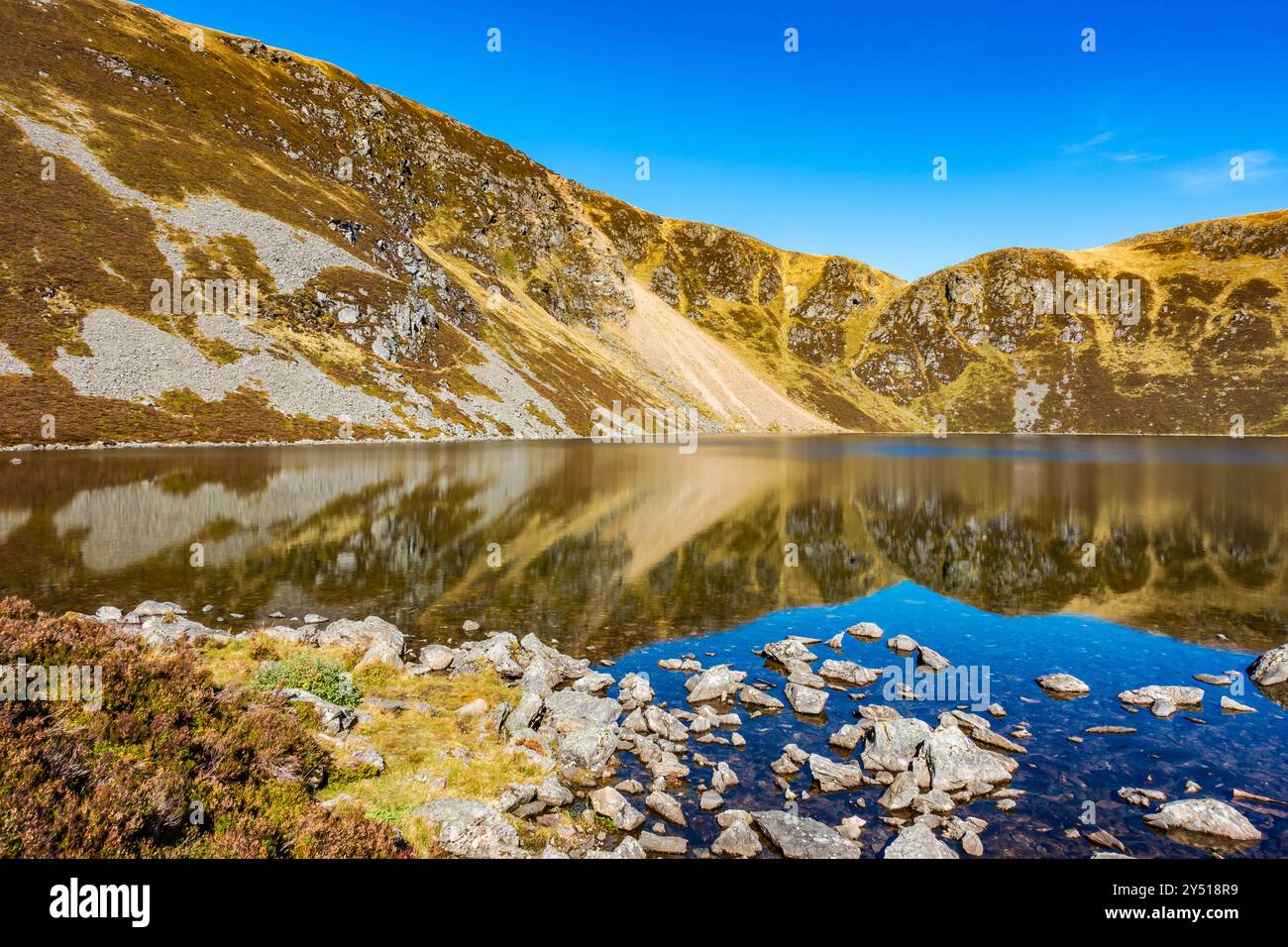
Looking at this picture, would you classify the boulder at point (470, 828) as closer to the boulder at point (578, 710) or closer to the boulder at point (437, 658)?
the boulder at point (578, 710)

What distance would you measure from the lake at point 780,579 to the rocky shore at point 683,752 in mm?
390

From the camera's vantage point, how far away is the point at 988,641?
2278 cm

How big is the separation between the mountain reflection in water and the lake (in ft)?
0.68

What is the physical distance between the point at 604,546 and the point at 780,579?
33.6ft

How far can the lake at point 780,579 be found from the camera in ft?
48.0

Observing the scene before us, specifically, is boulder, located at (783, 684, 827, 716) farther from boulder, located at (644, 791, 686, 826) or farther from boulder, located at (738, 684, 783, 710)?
boulder, located at (644, 791, 686, 826)

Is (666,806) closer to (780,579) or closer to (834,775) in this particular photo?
(834,775)

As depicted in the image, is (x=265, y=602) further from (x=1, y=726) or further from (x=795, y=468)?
(x=795, y=468)

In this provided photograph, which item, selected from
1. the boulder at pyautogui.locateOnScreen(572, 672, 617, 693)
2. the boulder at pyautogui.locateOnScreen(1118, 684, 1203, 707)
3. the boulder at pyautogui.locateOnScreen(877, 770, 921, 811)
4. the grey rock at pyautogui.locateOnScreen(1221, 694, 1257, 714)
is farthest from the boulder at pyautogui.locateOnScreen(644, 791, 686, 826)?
the grey rock at pyautogui.locateOnScreen(1221, 694, 1257, 714)

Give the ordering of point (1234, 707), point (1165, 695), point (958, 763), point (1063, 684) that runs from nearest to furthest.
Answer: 1. point (958, 763)
2. point (1234, 707)
3. point (1165, 695)
4. point (1063, 684)

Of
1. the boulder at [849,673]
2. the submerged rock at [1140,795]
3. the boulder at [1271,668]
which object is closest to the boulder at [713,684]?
the boulder at [849,673]

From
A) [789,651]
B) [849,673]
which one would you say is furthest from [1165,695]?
[789,651]

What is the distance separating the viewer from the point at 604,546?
3594cm
